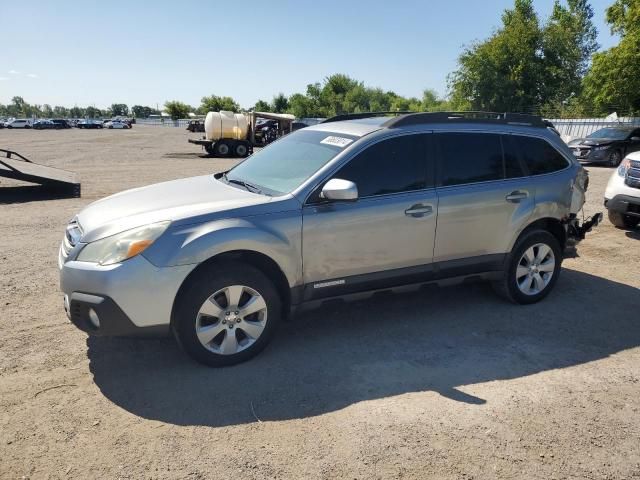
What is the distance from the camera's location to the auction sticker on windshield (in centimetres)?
426

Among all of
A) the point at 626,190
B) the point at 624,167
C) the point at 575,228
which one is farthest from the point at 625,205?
the point at 575,228

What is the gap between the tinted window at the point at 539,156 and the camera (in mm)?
4996

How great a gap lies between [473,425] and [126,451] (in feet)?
6.58

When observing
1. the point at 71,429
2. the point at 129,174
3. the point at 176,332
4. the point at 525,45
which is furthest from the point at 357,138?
the point at 525,45

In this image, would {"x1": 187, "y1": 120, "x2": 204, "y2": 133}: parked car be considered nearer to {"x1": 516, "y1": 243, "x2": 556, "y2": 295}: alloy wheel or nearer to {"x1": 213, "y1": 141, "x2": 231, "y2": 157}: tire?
{"x1": 213, "y1": 141, "x2": 231, "y2": 157}: tire

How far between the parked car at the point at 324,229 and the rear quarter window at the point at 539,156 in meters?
0.01

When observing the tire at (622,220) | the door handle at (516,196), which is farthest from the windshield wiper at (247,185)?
the tire at (622,220)

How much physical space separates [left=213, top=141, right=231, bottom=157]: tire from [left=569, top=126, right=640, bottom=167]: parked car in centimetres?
1485

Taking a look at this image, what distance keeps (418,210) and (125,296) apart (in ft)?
7.77

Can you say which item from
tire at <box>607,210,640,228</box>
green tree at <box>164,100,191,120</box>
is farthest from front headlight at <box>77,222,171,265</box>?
green tree at <box>164,100,191,120</box>

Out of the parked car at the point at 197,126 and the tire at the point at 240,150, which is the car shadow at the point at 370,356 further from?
the parked car at the point at 197,126

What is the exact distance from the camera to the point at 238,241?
11.8 feet

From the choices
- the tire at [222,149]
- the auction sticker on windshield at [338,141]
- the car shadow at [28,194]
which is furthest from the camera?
the tire at [222,149]

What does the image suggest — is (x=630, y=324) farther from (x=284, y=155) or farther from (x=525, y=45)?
(x=525, y=45)
